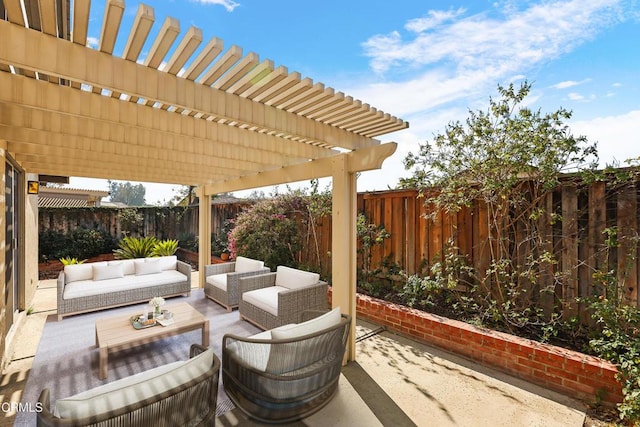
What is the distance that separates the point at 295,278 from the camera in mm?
5430

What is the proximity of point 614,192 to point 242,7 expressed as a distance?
576cm

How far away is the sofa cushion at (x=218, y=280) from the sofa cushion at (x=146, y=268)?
141cm

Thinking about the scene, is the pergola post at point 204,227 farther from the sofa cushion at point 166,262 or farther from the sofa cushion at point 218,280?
the sofa cushion at point 218,280

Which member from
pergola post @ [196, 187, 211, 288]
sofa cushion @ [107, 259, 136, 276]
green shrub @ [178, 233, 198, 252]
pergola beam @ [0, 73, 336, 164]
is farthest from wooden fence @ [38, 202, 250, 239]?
pergola beam @ [0, 73, 336, 164]

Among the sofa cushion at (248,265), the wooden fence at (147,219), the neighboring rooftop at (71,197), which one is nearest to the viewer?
the sofa cushion at (248,265)

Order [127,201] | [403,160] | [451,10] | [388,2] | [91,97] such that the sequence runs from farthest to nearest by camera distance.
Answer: [127,201] → [403,160] → [388,2] → [451,10] → [91,97]

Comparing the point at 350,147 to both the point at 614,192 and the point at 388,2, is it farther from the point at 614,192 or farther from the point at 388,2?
the point at 614,192

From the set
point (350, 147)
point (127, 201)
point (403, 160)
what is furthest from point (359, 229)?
point (127, 201)

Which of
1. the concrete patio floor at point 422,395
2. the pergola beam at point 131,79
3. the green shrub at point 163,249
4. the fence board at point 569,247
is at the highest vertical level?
the pergola beam at point 131,79

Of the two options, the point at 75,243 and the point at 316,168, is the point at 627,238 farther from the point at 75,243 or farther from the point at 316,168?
the point at 75,243

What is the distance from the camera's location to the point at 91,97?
278 centimetres

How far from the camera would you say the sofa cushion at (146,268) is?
669cm

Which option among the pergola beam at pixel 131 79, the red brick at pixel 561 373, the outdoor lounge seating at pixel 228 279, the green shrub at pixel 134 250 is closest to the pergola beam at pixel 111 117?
the pergola beam at pixel 131 79

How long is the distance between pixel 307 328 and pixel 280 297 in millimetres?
1839
